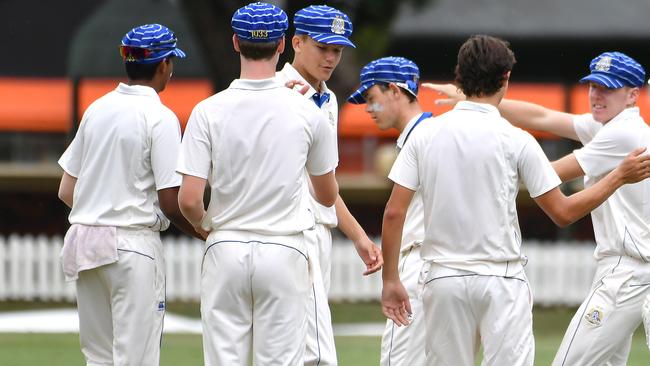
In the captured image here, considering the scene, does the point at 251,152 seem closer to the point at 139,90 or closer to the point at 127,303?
the point at 139,90

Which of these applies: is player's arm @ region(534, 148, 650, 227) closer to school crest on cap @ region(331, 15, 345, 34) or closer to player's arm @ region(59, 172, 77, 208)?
school crest on cap @ region(331, 15, 345, 34)

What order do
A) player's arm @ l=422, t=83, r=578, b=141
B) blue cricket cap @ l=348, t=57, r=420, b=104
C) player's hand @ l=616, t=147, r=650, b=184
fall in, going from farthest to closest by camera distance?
player's arm @ l=422, t=83, r=578, b=141 < blue cricket cap @ l=348, t=57, r=420, b=104 < player's hand @ l=616, t=147, r=650, b=184

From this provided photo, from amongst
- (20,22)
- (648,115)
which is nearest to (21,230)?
(20,22)

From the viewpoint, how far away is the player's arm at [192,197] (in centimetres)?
577

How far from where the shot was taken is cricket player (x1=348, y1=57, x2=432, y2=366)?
6.91m

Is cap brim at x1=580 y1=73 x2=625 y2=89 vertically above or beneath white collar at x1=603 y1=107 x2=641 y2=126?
above

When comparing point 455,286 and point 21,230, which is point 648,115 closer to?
point 21,230

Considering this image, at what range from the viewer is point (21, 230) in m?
20.7

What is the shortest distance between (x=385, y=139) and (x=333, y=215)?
535 inches

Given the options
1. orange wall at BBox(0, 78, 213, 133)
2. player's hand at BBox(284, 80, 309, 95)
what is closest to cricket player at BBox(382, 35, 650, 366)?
player's hand at BBox(284, 80, 309, 95)

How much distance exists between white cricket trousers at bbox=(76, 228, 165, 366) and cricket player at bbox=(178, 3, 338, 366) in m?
0.61

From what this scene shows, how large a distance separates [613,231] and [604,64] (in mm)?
898

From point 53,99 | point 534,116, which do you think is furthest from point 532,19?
point 534,116

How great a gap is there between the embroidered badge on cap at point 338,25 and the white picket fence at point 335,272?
10661 millimetres
